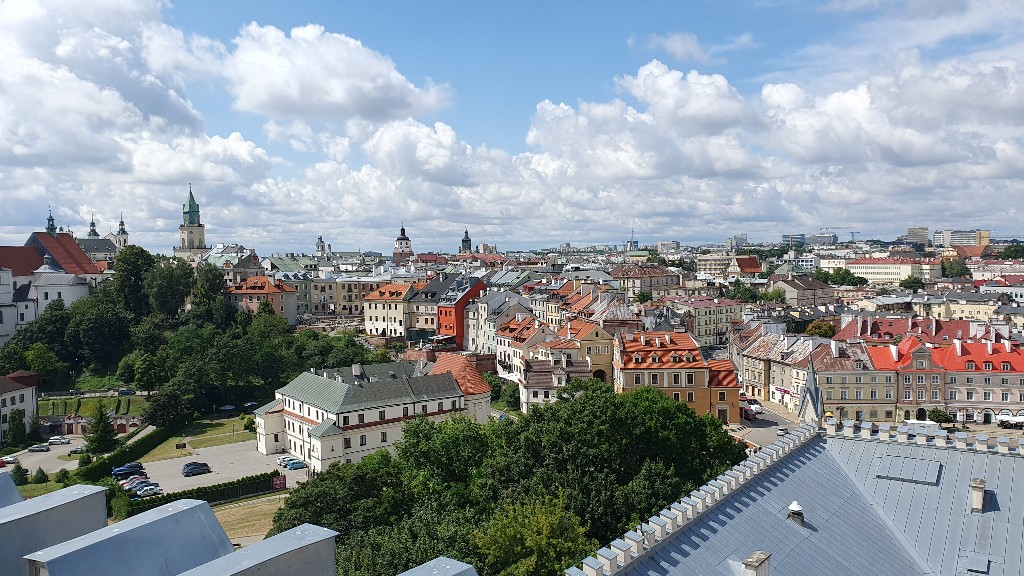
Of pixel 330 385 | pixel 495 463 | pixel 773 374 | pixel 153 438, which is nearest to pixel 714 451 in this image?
pixel 495 463

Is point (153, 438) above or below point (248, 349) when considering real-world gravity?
below

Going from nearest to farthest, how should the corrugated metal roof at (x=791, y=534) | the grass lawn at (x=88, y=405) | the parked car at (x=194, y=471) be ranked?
the corrugated metal roof at (x=791, y=534) → the parked car at (x=194, y=471) → the grass lawn at (x=88, y=405)

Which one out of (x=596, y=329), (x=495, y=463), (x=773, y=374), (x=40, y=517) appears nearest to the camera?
Result: (x=40, y=517)

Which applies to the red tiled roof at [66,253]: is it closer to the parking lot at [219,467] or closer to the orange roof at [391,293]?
the orange roof at [391,293]

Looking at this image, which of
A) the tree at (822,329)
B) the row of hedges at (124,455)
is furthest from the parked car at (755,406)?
the row of hedges at (124,455)

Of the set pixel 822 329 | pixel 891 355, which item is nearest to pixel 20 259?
pixel 891 355

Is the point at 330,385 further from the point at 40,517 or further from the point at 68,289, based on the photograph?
the point at 68,289
